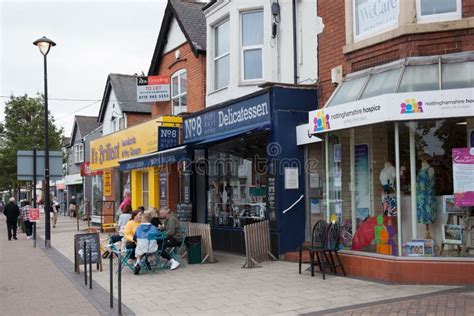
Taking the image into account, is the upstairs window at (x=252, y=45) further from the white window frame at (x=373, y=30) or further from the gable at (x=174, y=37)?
the gable at (x=174, y=37)

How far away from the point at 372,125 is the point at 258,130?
3.26 metres

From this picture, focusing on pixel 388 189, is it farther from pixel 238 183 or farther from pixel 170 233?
pixel 238 183

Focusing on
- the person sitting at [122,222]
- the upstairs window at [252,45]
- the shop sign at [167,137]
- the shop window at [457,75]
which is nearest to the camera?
the shop window at [457,75]

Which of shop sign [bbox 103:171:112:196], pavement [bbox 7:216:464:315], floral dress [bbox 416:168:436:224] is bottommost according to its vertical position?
pavement [bbox 7:216:464:315]

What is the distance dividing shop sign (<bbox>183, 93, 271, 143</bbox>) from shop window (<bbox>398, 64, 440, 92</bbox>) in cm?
356

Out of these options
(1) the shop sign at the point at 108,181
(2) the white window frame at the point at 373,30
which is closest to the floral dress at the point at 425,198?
(2) the white window frame at the point at 373,30

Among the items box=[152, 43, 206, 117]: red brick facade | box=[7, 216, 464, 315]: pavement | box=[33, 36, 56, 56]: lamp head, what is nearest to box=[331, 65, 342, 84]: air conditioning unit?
box=[7, 216, 464, 315]: pavement

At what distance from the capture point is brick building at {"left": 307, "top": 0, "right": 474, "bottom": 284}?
809cm

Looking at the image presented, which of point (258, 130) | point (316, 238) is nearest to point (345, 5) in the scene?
point (258, 130)

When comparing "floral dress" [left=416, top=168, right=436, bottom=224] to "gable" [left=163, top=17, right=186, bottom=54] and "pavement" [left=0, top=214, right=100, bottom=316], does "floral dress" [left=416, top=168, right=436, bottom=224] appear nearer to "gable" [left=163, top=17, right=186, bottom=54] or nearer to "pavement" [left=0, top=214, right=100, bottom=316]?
"pavement" [left=0, top=214, right=100, bottom=316]

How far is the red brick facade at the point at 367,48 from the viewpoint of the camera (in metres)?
8.45

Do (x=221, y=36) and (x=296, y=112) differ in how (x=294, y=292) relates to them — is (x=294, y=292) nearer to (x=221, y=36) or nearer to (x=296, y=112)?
(x=296, y=112)

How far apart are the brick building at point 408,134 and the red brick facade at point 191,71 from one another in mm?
6869

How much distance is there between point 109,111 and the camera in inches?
1132
